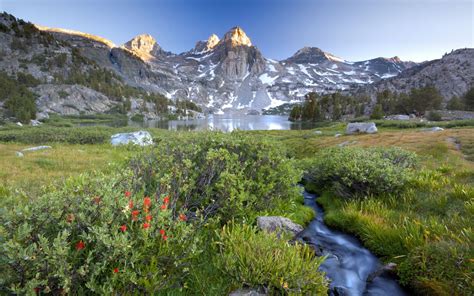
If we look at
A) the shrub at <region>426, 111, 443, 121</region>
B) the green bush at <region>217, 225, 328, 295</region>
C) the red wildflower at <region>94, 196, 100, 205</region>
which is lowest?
the green bush at <region>217, 225, 328, 295</region>

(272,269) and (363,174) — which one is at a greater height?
(363,174)

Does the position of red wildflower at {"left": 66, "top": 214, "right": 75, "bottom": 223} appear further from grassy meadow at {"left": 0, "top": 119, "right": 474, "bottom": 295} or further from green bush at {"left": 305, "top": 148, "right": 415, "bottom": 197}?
green bush at {"left": 305, "top": 148, "right": 415, "bottom": 197}

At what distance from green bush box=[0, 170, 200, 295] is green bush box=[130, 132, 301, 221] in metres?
1.63

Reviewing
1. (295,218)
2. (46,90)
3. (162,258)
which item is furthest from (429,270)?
(46,90)

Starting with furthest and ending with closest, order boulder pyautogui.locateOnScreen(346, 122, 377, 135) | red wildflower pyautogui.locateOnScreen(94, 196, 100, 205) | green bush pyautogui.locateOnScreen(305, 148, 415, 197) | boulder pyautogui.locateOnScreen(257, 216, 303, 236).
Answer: boulder pyautogui.locateOnScreen(346, 122, 377, 135)
green bush pyautogui.locateOnScreen(305, 148, 415, 197)
boulder pyautogui.locateOnScreen(257, 216, 303, 236)
red wildflower pyautogui.locateOnScreen(94, 196, 100, 205)

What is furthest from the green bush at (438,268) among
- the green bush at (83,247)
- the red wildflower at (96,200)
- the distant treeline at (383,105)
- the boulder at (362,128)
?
the distant treeline at (383,105)

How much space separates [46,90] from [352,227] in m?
210

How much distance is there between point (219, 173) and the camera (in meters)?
7.65

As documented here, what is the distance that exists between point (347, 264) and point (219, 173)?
5157mm

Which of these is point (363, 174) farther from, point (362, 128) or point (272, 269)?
point (362, 128)

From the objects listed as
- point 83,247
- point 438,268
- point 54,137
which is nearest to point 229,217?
point 83,247

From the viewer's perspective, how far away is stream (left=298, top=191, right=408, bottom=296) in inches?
255

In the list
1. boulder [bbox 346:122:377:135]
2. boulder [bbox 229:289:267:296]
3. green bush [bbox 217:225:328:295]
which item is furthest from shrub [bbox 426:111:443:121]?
boulder [bbox 229:289:267:296]

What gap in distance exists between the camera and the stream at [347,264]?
6477mm
